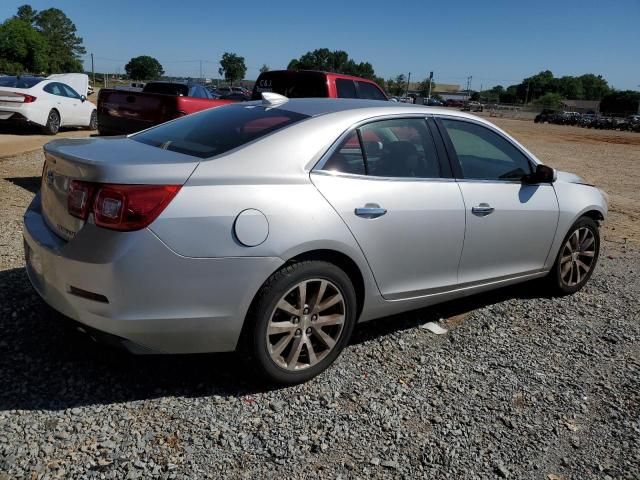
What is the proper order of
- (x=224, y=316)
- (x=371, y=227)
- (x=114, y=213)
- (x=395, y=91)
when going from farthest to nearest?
1. (x=395, y=91)
2. (x=371, y=227)
3. (x=224, y=316)
4. (x=114, y=213)

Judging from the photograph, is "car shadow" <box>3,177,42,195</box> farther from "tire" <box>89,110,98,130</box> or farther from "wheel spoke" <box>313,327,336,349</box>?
"tire" <box>89,110,98,130</box>

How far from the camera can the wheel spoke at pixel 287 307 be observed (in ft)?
10.2

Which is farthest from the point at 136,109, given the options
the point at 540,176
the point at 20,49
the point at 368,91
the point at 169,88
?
the point at 20,49

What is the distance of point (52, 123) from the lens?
14711 mm

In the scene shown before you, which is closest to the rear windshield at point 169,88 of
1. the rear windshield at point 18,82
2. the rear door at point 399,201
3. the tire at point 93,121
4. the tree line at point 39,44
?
the tire at point 93,121

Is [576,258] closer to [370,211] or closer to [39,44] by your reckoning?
[370,211]

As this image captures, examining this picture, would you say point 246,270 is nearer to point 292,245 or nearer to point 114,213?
point 292,245

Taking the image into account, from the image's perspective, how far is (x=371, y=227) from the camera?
3402 millimetres

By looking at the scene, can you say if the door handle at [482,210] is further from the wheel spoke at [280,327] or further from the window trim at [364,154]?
the wheel spoke at [280,327]

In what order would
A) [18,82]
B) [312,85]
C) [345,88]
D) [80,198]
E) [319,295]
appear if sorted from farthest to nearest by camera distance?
[18,82], [345,88], [312,85], [319,295], [80,198]

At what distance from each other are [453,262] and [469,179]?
1.99 feet

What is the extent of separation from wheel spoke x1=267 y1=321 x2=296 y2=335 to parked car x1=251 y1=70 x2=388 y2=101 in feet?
23.0

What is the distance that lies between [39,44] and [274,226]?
340ft

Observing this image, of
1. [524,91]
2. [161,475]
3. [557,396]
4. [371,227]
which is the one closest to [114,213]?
[161,475]
